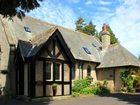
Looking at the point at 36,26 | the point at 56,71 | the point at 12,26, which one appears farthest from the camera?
the point at 36,26

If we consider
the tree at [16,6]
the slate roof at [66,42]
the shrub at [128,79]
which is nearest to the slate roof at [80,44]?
the slate roof at [66,42]

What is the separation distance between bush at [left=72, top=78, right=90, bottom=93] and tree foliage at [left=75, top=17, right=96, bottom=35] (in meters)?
32.3

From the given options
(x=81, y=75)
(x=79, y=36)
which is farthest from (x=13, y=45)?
Answer: (x=79, y=36)

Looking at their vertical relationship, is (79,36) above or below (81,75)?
above

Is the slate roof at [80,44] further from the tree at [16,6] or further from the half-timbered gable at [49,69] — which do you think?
the tree at [16,6]

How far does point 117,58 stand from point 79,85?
7804 mm

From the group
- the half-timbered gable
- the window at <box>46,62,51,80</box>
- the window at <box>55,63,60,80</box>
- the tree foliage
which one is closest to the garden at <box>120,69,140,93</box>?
the half-timbered gable

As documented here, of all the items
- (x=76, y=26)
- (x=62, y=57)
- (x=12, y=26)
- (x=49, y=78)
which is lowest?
(x=49, y=78)

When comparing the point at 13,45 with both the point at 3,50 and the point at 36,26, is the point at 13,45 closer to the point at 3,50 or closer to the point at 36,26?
the point at 3,50

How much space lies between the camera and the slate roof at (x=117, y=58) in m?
35.6

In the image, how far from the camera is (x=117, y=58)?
3684 centimetres

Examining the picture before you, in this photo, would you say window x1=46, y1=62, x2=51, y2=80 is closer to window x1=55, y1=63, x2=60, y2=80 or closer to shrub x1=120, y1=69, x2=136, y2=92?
window x1=55, y1=63, x2=60, y2=80

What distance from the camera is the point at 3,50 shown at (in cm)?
2773

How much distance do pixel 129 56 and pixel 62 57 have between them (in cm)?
1323
